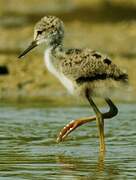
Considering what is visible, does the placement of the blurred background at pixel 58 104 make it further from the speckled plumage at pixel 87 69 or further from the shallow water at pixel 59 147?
the speckled plumage at pixel 87 69

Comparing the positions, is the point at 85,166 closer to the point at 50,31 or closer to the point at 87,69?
the point at 87,69

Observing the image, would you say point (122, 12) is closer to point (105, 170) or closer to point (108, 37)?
point (108, 37)

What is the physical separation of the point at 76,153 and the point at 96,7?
16679mm

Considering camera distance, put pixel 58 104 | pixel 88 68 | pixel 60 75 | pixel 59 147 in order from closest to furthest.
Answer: pixel 88 68
pixel 60 75
pixel 59 147
pixel 58 104

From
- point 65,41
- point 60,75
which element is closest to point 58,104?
point 60,75

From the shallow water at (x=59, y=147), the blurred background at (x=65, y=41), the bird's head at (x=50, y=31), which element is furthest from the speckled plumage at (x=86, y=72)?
the blurred background at (x=65, y=41)

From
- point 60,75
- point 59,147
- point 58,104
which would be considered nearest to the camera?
point 60,75

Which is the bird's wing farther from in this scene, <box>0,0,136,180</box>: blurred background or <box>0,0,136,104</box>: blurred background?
<box>0,0,136,104</box>: blurred background

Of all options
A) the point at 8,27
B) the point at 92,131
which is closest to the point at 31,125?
the point at 92,131

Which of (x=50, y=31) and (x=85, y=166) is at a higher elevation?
(x=50, y=31)

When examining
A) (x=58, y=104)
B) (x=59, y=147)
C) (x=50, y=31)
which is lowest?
(x=59, y=147)

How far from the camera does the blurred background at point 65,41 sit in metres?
19.4

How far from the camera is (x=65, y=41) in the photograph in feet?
84.3

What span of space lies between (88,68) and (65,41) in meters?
13.3
